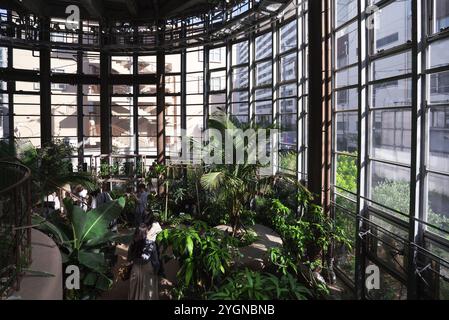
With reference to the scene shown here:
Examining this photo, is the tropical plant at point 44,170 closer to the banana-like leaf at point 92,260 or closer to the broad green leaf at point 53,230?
the broad green leaf at point 53,230

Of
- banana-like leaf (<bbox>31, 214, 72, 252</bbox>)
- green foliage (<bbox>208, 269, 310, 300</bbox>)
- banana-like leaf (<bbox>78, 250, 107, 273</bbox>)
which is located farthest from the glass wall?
banana-like leaf (<bbox>31, 214, 72, 252</bbox>)

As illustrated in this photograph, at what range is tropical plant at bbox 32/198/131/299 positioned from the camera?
211 inches

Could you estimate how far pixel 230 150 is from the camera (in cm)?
883

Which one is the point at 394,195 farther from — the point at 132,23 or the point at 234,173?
the point at 132,23

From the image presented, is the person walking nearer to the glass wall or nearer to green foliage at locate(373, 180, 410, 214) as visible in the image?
the glass wall

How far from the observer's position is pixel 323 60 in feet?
25.8

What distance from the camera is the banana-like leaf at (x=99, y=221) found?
591 centimetres

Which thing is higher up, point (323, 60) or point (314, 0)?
point (314, 0)

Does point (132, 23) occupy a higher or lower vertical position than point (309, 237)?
higher

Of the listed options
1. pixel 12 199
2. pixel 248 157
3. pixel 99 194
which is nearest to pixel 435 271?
pixel 248 157

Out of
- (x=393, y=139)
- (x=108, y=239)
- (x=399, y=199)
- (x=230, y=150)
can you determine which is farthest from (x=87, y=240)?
(x=393, y=139)

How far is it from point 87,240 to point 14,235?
10.6ft

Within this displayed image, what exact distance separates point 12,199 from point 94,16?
13538 mm

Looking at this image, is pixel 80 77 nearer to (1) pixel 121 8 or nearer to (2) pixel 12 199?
(1) pixel 121 8
